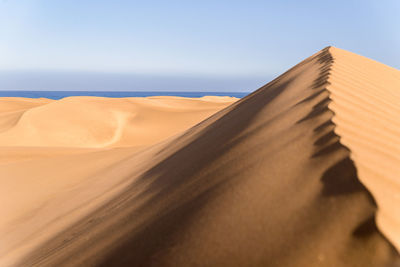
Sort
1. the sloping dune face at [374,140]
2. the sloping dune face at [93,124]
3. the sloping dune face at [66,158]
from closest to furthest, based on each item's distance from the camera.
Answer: the sloping dune face at [374,140]
the sloping dune face at [66,158]
the sloping dune face at [93,124]

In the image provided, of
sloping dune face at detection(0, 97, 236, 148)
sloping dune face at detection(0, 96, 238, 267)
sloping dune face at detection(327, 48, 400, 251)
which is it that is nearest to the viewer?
sloping dune face at detection(327, 48, 400, 251)

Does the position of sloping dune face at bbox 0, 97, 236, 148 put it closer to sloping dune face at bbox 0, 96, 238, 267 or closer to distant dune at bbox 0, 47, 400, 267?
sloping dune face at bbox 0, 96, 238, 267

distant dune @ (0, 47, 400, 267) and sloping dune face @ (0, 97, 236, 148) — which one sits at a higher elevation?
distant dune @ (0, 47, 400, 267)

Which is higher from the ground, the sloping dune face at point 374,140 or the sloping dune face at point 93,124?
the sloping dune face at point 374,140

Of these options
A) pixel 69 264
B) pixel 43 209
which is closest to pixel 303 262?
pixel 69 264

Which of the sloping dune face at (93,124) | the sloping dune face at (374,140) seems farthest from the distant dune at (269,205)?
the sloping dune face at (93,124)

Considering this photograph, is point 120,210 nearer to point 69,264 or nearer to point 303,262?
point 69,264

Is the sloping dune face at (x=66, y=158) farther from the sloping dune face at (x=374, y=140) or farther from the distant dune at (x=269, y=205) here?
the sloping dune face at (x=374, y=140)

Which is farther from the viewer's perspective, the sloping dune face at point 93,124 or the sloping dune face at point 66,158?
the sloping dune face at point 93,124

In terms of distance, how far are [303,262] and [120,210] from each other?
2027 mm

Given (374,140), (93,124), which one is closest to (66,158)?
(374,140)

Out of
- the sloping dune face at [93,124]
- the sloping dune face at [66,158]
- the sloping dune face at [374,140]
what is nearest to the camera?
the sloping dune face at [374,140]

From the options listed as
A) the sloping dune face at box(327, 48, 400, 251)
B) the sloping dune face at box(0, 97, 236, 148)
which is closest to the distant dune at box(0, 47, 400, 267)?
the sloping dune face at box(327, 48, 400, 251)

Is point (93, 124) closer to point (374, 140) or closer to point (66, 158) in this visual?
point (66, 158)
